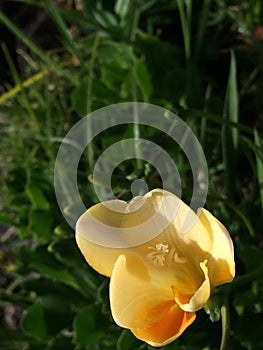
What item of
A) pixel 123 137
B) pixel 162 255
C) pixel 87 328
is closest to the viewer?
pixel 162 255

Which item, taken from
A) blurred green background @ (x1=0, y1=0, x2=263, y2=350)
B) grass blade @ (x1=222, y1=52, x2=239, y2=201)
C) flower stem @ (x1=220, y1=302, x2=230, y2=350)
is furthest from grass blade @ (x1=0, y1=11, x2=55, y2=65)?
flower stem @ (x1=220, y1=302, x2=230, y2=350)

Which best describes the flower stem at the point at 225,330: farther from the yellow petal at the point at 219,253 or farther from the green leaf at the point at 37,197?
the green leaf at the point at 37,197

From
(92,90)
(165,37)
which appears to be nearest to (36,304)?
(92,90)

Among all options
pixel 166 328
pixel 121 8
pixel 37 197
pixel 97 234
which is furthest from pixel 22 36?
pixel 166 328

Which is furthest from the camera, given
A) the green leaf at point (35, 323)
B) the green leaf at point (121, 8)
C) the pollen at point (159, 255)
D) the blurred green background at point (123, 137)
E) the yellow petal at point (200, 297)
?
the green leaf at point (121, 8)

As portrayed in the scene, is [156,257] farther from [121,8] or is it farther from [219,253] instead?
[121,8]

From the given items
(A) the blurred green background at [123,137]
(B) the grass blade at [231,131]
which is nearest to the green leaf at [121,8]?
(A) the blurred green background at [123,137]

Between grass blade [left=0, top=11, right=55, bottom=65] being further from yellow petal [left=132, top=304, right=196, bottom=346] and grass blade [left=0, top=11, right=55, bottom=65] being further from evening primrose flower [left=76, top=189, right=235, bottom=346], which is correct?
yellow petal [left=132, top=304, right=196, bottom=346]
